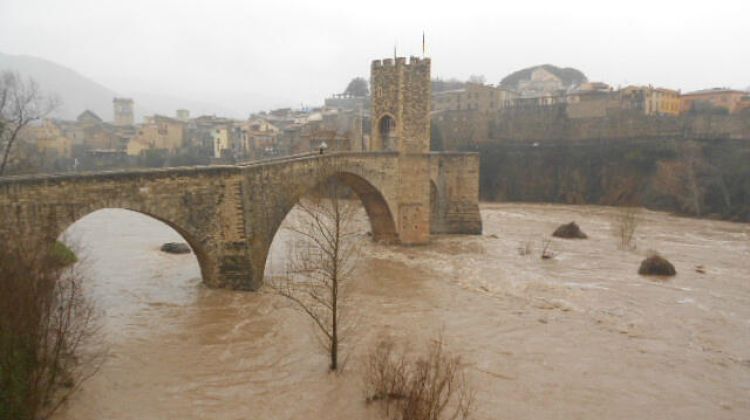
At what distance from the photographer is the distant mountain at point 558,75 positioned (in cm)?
9688

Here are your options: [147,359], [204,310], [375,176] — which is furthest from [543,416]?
[375,176]

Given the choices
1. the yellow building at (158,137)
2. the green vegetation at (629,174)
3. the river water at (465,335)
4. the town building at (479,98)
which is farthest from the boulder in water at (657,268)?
the yellow building at (158,137)

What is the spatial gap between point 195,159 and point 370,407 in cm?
4898

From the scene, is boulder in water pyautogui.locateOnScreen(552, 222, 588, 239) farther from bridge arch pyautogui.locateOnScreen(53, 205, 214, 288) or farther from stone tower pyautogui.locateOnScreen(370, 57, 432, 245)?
bridge arch pyautogui.locateOnScreen(53, 205, 214, 288)

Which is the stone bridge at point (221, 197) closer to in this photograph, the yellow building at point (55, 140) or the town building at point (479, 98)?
the town building at point (479, 98)

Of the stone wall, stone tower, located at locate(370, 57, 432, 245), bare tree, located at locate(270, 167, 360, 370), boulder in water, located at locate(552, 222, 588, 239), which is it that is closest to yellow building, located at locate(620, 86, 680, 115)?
the stone wall

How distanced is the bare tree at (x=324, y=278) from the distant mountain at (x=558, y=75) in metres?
84.1

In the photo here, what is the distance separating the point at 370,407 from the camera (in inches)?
344

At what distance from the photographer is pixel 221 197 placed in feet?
44.6

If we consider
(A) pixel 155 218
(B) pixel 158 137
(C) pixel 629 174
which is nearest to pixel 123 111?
(B) pixel 158 137

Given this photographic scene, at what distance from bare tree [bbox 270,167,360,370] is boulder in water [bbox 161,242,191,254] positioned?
3753mm

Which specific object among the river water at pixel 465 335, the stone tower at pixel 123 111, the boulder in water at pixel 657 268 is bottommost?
the river water at pixel 465 335

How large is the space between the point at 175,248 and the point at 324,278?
8122 millimetres

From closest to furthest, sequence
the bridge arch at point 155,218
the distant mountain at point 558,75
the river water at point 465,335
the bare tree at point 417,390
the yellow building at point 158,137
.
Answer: the bare tree at point 417,390, the river water at point 465,335, the bridge arch at point 155,218, the yellow building at point 158,137, the distant mountain at point 558,75
